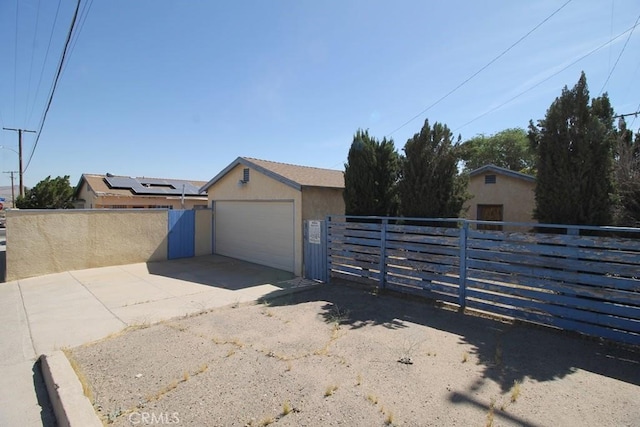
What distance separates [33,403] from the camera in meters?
3.32

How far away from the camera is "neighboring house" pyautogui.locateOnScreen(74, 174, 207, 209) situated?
19.5 metres

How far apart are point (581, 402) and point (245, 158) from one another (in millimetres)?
9502

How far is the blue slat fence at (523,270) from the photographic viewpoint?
14.4ft

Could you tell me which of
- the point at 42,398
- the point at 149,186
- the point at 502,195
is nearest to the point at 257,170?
the point at 42,398

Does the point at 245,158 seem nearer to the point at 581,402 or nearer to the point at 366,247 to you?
the point at 366,247

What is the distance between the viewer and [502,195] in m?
13.5

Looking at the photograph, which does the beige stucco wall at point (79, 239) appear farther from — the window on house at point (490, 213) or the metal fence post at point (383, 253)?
the window on house at point (490, 213)

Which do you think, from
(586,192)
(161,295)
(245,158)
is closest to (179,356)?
(161,295)

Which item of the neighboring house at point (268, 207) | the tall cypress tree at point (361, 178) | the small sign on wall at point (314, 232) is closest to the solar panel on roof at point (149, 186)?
the neighboring house at point (268, 207)

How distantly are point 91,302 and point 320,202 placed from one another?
222 inches

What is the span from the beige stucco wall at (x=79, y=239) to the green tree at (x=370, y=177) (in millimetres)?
6926

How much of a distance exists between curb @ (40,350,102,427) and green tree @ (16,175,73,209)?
2352 cm

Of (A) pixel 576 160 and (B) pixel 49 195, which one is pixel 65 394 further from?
(B) pixel 49 195

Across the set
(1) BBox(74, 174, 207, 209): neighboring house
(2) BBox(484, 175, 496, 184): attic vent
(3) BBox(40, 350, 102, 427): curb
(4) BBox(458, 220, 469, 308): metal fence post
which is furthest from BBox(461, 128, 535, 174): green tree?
(3) BBox(40, 350, 102, 427): curb
